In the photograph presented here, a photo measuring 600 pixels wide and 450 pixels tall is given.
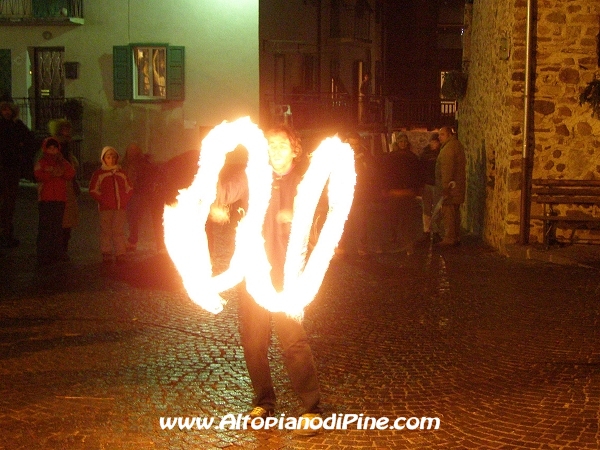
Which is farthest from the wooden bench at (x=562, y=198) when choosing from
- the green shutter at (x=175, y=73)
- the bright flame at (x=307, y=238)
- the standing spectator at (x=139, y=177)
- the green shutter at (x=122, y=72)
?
the green shutter at (x=122, y=72)

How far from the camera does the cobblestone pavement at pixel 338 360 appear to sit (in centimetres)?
615

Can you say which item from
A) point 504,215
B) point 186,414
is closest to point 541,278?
point 504,215

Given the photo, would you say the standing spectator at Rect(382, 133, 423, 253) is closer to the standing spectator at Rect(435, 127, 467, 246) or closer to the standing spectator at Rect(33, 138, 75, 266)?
the standing spectator at Rect(435, 127, 467, 246)

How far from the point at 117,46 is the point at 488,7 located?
1391 cm

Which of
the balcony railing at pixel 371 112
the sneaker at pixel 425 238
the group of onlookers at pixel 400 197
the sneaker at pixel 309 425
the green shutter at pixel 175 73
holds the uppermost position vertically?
the green shutter at pixel 175 73

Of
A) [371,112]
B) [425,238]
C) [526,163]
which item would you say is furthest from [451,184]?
[371,112]

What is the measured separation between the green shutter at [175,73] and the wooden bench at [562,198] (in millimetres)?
15335

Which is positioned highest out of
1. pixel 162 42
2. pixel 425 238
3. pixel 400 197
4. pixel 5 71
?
pixel 162 42

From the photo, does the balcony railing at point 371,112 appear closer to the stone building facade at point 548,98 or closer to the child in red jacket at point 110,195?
the stone building facade at point 548,98

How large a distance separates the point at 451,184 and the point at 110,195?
5674 mm

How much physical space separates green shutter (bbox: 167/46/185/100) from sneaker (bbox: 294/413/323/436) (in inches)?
907

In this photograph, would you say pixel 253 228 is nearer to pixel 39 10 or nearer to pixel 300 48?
pixel 39 10

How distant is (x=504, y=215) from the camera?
15.6 meters

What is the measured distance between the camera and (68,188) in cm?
1399
